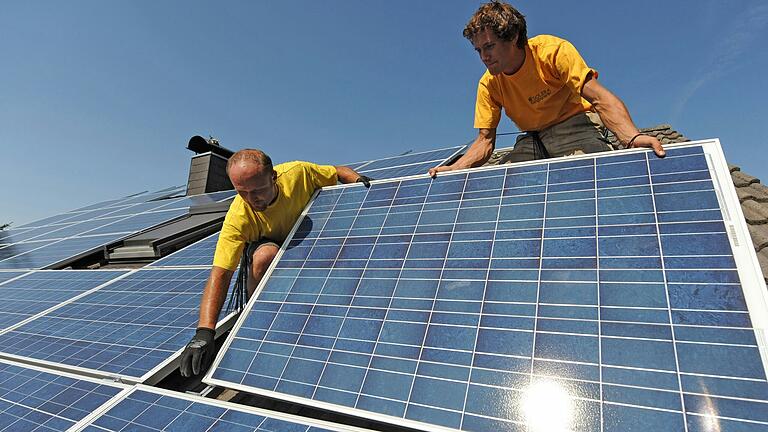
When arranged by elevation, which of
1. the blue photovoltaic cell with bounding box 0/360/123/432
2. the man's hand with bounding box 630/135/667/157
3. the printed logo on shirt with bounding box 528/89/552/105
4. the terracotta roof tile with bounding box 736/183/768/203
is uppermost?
the terracotta roof tile with bounding box 736/183/768/203

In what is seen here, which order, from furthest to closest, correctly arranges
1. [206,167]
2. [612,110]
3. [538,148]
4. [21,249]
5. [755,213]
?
1. [206,167]
2. [21,249]
3. [538,148]
4. [755,213]
5. [612,110]

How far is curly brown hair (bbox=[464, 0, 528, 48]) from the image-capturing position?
3256mm

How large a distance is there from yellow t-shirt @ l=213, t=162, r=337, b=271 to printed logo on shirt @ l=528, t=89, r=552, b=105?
2.38 meters

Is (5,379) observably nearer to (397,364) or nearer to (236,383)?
(236,383)

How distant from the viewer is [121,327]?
315 centimetres

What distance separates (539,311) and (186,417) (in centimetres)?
187

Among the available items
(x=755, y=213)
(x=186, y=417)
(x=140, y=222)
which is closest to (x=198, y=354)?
(x=186, y=417)

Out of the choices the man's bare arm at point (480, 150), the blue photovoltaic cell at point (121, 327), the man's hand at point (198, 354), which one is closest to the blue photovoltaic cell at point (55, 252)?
the blue photovoltaic cell at point (121, 327)

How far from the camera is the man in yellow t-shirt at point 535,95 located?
3238 mm

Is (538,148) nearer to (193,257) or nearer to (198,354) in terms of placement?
(198,354)

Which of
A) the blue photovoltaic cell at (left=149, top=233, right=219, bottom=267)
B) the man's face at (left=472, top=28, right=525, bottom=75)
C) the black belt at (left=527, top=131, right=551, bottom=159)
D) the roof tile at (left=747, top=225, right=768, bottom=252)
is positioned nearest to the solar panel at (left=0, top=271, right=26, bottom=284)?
the blue photovoltaic cell at (left=149, top=233, right=219, bottom=267)

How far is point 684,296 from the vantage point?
1.66m

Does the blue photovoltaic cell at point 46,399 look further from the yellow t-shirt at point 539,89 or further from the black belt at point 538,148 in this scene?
the black belt at point 538,148

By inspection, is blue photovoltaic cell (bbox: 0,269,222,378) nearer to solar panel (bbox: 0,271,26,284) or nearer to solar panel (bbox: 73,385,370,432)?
solar panel (bbox: 73,385,370,432)
